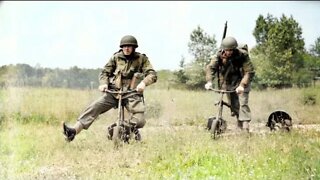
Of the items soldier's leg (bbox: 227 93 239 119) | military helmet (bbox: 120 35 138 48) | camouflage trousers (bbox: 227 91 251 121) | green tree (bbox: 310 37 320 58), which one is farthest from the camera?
soldier's leg (bbox: 227 93 239 119)

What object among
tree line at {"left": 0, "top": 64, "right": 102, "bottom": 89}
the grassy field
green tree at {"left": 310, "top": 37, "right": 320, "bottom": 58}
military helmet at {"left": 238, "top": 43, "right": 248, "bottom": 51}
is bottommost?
the grassy field

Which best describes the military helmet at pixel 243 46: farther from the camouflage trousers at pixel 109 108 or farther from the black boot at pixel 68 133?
the black boot at pixel 68 133

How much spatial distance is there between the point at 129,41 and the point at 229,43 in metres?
0.51

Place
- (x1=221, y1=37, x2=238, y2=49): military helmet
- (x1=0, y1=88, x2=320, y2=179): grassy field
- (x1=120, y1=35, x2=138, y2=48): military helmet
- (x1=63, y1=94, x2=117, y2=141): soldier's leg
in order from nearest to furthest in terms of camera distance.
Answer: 1. (x1=0, y1=88, x2=320, y2=179): grassy field
2. (x1=120, y1=35, x2=138, y2=48): military helmet
3. (x1=221, y1=37, x2=238, y2=49): military helmet
4. (x1=63, y1=94, x2=117, y2=141): soldier's leg

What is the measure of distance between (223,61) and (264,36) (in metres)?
0.72

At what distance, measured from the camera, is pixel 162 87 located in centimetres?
335

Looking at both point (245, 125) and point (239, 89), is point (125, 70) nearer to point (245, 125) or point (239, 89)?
point (239, 89)

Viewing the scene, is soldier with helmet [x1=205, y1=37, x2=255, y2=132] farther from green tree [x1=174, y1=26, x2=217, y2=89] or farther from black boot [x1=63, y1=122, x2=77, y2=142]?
black boot [x1=63, y1=122, x2=77, y2=142]

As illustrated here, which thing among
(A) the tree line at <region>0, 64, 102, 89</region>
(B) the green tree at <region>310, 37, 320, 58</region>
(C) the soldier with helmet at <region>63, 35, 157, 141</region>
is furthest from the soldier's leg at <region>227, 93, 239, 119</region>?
(A) the tree line at <region>0, 64, 102, 89</region>

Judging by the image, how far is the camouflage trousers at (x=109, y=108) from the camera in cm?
351

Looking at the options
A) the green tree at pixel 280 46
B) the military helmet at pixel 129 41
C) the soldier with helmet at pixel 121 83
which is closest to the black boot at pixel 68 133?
A: the soldier with helmet at pixel 121 83

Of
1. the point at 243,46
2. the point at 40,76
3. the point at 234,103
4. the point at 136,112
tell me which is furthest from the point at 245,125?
the point at 40,76

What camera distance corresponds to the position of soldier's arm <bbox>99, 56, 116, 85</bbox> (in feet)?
11.3

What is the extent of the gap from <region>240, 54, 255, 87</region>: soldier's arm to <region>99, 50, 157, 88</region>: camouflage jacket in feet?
1.60
